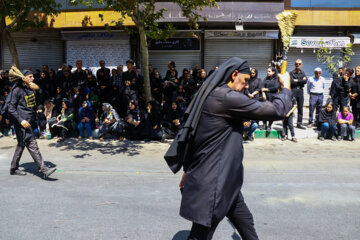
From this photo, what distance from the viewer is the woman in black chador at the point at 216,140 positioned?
10.2ft

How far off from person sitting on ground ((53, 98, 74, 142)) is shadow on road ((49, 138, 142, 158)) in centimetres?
25

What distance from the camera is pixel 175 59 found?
16344 millimetres

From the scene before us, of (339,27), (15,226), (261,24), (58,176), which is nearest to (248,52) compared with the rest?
(261,24)

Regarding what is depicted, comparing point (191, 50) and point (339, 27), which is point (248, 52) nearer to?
point (191, 50)

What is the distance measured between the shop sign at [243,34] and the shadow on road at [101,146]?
654 cm

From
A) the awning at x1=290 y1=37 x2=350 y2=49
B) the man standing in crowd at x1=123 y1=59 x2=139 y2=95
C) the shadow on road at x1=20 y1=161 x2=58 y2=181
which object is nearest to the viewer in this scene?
the shadow on road at x1=20 y1=161 x2=58 y2=181

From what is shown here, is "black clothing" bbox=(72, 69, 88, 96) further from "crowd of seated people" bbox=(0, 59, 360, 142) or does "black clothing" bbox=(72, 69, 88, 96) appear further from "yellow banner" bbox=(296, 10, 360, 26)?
"yellow banner" bbox=(296, 10, 360, 26)

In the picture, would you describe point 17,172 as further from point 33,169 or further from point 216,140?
point 216,140

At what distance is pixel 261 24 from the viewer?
50.4ft

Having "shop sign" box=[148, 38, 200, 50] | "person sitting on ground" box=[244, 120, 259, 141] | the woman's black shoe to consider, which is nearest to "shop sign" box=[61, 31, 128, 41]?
"shop sign" box=[148, 38, 200, 50]

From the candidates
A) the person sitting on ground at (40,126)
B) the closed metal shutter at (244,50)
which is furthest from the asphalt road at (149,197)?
the closed metal shutter at (244,50)

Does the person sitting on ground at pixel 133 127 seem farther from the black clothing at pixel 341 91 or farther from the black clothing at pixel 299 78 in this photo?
the black clothing at pixel 341 91

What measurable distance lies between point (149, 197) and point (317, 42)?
39.1ft

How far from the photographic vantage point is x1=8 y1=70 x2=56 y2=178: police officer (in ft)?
22.6
